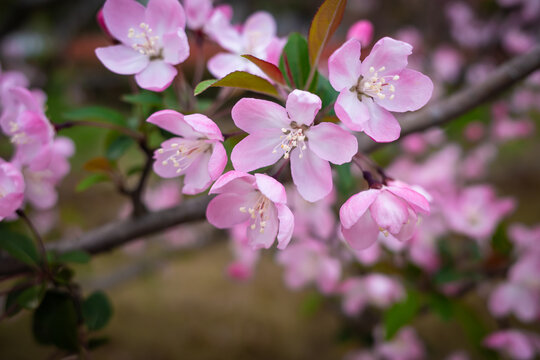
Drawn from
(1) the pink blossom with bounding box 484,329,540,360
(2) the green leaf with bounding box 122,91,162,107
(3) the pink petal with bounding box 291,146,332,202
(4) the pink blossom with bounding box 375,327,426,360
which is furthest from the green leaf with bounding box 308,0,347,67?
(4) the pink blossom with bounding box 375,327,426,360

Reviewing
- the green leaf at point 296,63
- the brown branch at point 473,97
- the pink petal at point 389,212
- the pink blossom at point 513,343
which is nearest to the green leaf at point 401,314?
the pink blossom at point 513,343

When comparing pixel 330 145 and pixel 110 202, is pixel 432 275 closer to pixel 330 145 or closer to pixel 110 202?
pixel 330 145

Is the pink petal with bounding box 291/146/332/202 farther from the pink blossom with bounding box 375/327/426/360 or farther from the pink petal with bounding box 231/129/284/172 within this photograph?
the pink blossom with bounding box 375/327/426/360

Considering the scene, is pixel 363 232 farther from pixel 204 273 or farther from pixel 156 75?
pixel 204 273

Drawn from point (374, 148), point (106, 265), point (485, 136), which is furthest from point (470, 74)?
point (106, 265)

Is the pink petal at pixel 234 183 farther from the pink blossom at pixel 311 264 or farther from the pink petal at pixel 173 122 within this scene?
the pink blossom at pixel 311 264

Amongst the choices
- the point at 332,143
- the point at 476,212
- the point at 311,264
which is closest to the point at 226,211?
the point at 332,143
